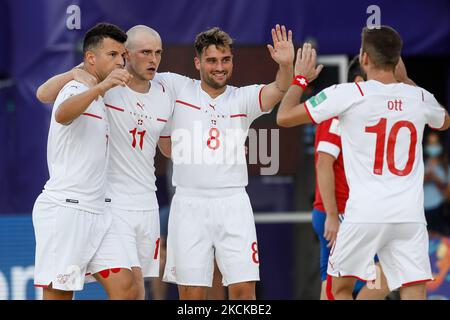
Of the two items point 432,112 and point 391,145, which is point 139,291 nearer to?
point 391,145

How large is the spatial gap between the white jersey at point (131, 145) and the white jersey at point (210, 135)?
270 millimetres

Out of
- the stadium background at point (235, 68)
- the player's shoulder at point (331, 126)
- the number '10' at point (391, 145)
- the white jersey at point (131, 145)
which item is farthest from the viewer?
the stadium background at point (235, 68)

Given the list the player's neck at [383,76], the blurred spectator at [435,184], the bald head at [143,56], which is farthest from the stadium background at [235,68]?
the player's neck at [383,76]

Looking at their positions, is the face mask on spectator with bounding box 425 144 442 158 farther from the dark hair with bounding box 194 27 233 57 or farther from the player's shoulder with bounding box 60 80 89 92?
the player's shoulder with bounding box 60 80 89 92

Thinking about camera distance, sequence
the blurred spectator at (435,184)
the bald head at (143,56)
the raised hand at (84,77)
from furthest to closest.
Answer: the blurred spectator at (435,184), the bald head at (143,56), the raised hand at (84,77)

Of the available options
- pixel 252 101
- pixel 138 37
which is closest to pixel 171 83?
pixel 138 37

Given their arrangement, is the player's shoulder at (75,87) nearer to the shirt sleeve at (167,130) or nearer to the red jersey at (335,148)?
the shirt sleeve at (167,130)

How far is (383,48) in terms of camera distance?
705 centimetres

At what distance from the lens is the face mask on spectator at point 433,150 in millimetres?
11352

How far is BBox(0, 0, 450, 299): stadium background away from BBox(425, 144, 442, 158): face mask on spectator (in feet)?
3.13

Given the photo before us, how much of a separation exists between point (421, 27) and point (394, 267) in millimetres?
4369

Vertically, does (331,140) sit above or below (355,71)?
below

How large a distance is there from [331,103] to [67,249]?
1.92m

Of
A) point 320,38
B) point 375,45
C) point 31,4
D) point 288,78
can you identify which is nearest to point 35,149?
point 31,4
